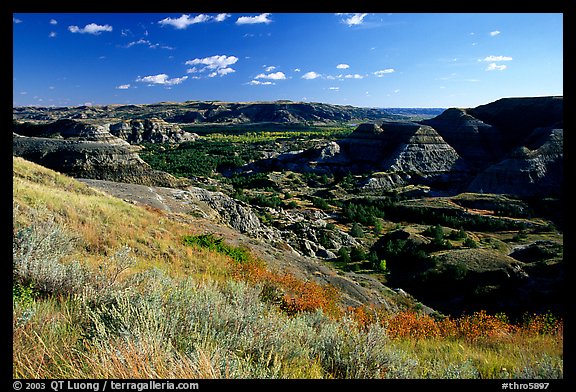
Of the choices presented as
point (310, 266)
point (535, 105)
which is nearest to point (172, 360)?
point (310, 266)

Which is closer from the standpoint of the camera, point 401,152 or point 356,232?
point 356,232

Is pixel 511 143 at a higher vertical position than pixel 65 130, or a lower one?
lower

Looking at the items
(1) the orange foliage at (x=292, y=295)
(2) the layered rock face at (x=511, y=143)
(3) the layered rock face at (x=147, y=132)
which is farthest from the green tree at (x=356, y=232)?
(3) the layered rock face at (x=147, y=132)

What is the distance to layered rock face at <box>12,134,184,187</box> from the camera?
24250mm

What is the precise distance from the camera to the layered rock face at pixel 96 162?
24.2m

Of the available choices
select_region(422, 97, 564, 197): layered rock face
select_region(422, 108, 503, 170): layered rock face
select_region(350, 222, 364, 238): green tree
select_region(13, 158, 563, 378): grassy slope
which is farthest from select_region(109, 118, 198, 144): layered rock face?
select_region(13, 158, 563, 378): grassy slope

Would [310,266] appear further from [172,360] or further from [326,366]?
[172,360]

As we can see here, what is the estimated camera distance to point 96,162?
2483 centimetres

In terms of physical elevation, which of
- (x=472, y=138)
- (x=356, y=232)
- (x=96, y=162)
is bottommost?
(x=356, y=232)

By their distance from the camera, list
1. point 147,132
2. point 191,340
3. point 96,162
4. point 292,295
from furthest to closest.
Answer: point 147,132, point 96,162, point 292,295, point 191,340

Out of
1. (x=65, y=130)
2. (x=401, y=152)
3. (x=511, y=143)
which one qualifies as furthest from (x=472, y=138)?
(x=65, y=130)

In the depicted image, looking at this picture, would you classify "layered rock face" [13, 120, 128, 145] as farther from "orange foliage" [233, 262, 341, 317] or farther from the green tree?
"orange foliage" [233, 262, 341, 317]

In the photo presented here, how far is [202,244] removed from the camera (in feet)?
35.9

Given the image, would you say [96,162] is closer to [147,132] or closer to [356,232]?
[356,232]
